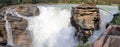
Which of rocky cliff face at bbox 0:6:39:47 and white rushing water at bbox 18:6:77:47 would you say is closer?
rocky cliff face at bbox 0:6:39:47

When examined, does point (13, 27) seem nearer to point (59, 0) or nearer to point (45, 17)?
point (45, 17)

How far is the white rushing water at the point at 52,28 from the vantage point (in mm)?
23859

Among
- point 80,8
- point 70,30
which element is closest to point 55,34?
point 70,30

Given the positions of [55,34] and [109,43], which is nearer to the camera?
[109,43]

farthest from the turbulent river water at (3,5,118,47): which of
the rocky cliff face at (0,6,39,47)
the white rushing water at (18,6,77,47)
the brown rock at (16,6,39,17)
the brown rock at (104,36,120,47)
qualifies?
the brown rock at (104,36,120,47)

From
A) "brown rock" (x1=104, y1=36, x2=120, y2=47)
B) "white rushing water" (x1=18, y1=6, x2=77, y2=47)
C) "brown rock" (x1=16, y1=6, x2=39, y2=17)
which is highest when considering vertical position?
"brown rock" (x1=104, y1=36, x2=120, y2=47)

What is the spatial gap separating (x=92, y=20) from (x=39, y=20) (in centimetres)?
545

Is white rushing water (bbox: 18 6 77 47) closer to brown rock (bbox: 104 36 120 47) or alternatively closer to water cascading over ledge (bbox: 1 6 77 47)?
water cascading over ledge (bbox: 1 6 77 47)

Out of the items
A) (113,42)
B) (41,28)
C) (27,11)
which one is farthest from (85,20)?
(113,42)

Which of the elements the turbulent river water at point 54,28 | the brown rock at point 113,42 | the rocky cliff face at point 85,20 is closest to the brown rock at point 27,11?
the turbulent river water at point 54,28

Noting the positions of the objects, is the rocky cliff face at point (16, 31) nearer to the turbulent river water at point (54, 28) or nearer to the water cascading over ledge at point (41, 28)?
the water cascading over ledge at point (41, 28)

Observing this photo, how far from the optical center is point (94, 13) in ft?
79.4

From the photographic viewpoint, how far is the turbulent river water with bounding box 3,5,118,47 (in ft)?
77.8

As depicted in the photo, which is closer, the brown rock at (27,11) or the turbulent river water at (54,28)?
the turbulent river water at (54,28)
